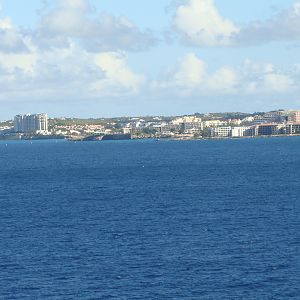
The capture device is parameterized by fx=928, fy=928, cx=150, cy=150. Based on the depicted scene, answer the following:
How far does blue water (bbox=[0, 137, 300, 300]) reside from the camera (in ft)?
131

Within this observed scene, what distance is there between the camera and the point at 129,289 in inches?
1550

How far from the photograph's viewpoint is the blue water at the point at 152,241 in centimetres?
3991

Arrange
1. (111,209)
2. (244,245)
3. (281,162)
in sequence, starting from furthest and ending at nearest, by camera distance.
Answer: (281,162)
(111,209)
(244,245)

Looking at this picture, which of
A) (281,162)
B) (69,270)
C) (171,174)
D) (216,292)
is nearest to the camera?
(216,292)

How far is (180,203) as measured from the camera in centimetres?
7025

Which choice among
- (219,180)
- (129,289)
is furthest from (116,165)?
(129,289)

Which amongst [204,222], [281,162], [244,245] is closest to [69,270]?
[244,245]

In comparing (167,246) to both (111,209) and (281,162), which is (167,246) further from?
(281,162)

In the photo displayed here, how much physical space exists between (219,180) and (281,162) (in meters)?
35.4

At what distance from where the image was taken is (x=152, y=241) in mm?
Result: 50094

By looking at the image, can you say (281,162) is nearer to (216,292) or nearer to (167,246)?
(167,246)

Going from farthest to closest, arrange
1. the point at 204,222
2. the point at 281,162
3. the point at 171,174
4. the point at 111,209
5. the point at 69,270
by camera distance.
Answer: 1. the point at 281,162
2. the point at 171,174
3. the point at 111,209
4. the point at 204,222
5. the point at 69,270

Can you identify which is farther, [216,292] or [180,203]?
[180,203]

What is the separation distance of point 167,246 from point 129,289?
9.40 meters
